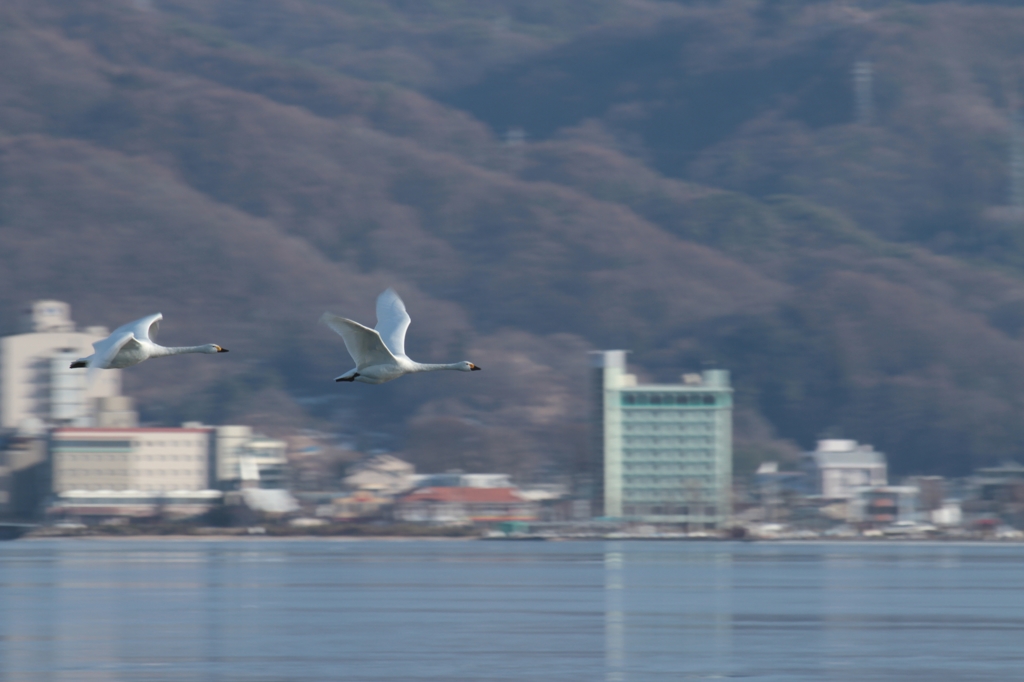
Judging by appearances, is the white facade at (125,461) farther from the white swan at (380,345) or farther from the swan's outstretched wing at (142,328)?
the swan's outstretched wing at (142,328)

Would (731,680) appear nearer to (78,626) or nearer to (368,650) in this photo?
(368,650)

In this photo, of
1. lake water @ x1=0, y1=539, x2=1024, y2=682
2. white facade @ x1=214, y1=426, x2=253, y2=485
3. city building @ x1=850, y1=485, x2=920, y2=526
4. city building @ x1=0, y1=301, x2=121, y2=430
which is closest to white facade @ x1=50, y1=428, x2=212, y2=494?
white facade @ x1=214, y1=426, x2=253, y2=485

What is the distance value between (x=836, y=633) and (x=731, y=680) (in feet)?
45.6

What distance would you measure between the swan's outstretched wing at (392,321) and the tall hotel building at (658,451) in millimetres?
125645

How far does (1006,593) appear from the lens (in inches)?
3014

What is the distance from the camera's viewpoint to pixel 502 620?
5862 centimetres

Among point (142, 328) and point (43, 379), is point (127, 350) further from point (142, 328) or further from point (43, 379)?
point (43, 379)

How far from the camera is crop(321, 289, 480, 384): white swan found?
28281 mm

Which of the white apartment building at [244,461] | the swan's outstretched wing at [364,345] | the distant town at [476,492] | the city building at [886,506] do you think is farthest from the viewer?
the city building at [886,506]

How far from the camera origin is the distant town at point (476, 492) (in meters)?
151

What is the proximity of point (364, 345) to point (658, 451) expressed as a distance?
13301 centimetres

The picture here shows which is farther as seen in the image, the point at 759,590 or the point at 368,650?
the point at 759,590

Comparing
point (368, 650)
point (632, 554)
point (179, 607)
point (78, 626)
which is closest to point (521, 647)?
point (368, 650)

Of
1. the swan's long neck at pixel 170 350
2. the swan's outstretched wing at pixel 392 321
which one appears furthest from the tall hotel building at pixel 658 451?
the swan's long neck at pixel 170 350
